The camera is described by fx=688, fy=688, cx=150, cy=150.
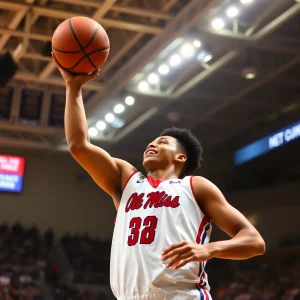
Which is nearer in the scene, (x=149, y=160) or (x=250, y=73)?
(x=149, y=160)

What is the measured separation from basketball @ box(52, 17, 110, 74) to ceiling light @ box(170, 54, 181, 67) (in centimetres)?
821

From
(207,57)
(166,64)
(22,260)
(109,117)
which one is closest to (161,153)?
(207,57)

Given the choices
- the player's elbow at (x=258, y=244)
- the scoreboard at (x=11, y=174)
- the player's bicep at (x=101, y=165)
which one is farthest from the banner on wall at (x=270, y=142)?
the player's elbow at (x=258, y=244)

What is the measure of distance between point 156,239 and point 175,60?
9.15 meters

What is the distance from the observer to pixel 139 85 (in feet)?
43.4

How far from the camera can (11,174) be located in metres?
15.2

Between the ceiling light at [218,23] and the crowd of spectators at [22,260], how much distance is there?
6.65 m

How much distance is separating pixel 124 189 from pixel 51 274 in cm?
1312

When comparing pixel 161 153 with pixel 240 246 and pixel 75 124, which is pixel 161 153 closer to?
pixel 75 124

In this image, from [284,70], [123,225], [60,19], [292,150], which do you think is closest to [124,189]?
[123,225]

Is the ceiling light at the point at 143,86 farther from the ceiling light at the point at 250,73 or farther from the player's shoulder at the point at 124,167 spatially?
the player's shoulder at the point at 124,167

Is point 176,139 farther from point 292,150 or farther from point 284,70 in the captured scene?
point 292,150

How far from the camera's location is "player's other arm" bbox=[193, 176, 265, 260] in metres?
2.94

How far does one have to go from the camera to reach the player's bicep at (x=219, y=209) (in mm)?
3141
